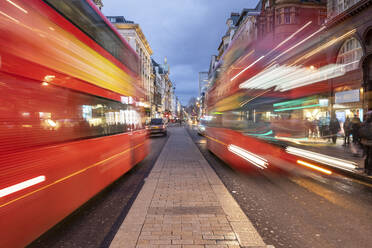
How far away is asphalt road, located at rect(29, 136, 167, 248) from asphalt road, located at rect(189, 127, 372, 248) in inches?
93.9

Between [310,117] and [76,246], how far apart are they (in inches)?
196

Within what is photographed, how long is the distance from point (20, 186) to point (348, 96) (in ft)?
22.1

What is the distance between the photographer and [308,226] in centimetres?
360

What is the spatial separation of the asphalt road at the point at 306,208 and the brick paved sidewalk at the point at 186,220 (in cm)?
36

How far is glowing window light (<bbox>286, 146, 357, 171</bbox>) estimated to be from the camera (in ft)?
17.4

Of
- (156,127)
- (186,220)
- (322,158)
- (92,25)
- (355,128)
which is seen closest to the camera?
(186,220)

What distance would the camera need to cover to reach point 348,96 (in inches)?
217

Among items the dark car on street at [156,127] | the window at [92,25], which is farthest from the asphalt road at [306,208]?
the dark car on street at [156,127]

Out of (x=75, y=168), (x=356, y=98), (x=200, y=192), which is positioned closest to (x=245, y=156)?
(x=200, y=192)

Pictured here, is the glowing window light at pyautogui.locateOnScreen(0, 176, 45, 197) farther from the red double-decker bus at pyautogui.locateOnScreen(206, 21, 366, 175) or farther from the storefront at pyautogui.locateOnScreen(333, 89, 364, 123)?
the storefront at pyautogui.locateOnScreen(333, 89, 364, 123)

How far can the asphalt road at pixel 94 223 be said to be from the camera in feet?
10.4

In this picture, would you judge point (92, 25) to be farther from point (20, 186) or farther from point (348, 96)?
point (348, 96)

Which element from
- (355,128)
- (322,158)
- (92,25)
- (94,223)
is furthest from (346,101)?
(94,223)

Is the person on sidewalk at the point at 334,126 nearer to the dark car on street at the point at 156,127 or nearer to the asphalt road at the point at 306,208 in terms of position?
the asphalt road at the point at 306,208
